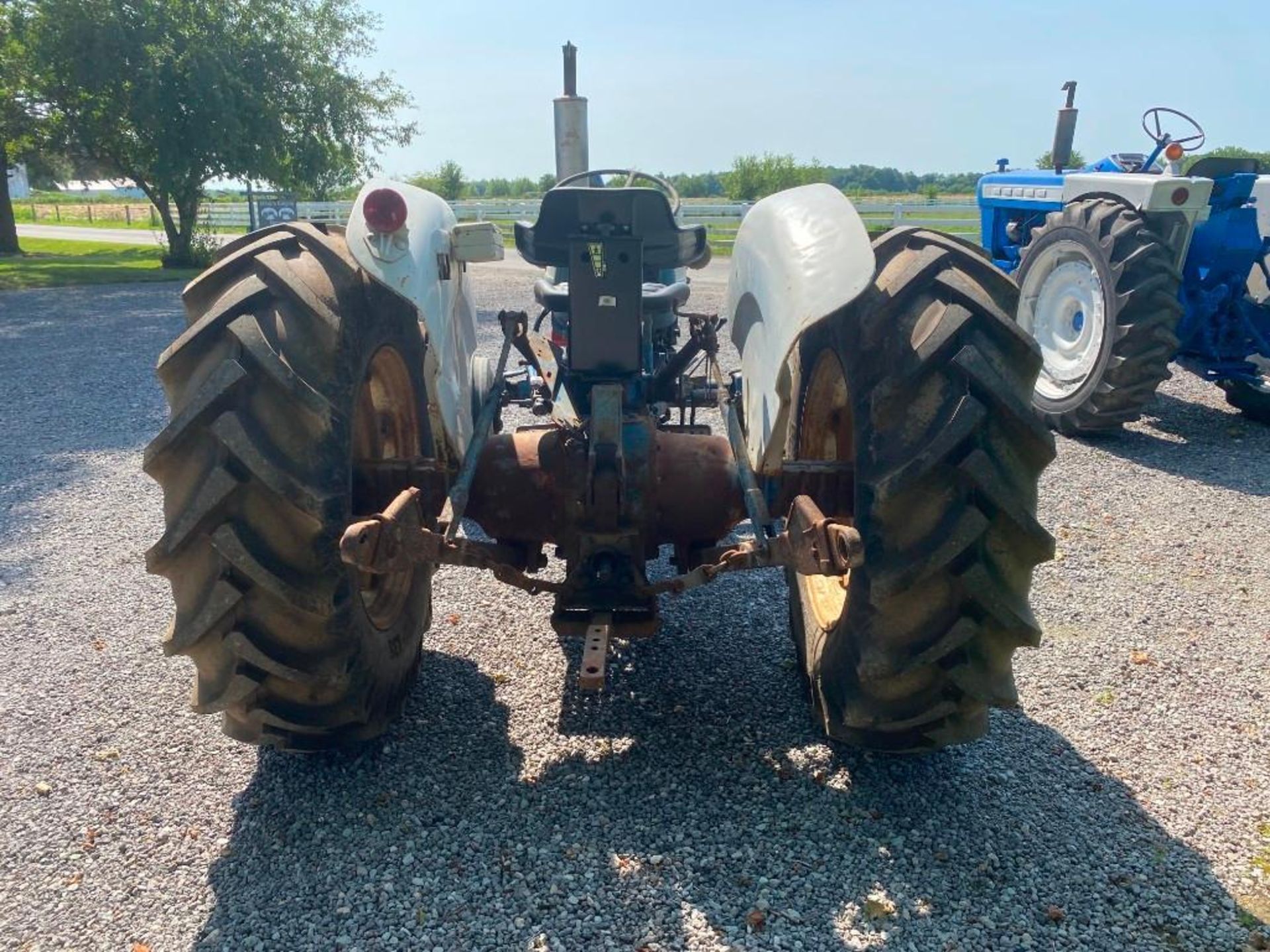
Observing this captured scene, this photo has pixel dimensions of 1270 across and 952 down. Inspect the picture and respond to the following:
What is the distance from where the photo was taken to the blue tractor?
21.1 feet

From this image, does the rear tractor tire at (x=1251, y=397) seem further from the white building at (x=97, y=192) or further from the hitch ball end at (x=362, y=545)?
the white building at (x=97, y=192)

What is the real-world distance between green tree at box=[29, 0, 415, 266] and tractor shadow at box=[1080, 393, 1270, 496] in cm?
1656

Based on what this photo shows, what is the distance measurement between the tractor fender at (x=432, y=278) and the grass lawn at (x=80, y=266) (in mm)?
15767

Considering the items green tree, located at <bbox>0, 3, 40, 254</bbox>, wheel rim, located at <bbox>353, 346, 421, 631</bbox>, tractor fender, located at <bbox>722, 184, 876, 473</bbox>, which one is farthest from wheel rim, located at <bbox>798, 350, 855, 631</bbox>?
green tree, located at <bbox>0, 3, 40, 254</bbox>

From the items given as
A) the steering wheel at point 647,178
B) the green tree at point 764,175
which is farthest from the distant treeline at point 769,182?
the steering wheel at point 647,178

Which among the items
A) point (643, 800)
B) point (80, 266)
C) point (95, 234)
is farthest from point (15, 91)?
point (643, 800)

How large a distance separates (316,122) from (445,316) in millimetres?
19191

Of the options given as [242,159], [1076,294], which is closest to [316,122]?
[242,159]

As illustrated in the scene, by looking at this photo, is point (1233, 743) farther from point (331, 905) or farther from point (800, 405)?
point (331, 905)

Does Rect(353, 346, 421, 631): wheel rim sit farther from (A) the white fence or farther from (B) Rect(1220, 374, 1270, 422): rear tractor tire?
(A) the white fence

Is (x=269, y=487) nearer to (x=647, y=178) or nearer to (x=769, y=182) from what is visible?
(x=647, y=178)

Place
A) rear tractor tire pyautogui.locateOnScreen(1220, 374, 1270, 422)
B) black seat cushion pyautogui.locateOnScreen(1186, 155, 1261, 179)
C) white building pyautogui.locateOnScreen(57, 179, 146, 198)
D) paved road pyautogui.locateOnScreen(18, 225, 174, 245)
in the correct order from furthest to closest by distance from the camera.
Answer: white building pyautogui.locateOnScreen(57, 179, 146, 198), paved road pyautogui.locateOnScreen(18, 225, 174, 245), black seat cushion pyautogui.locateOnScreen(1186, 155, 1261, 179), rear tractor tire pyautogui.locateOnScreen(1220, 374, 1270, 422)

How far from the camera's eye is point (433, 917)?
2.29 m

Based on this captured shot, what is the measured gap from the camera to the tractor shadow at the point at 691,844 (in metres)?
2.28
